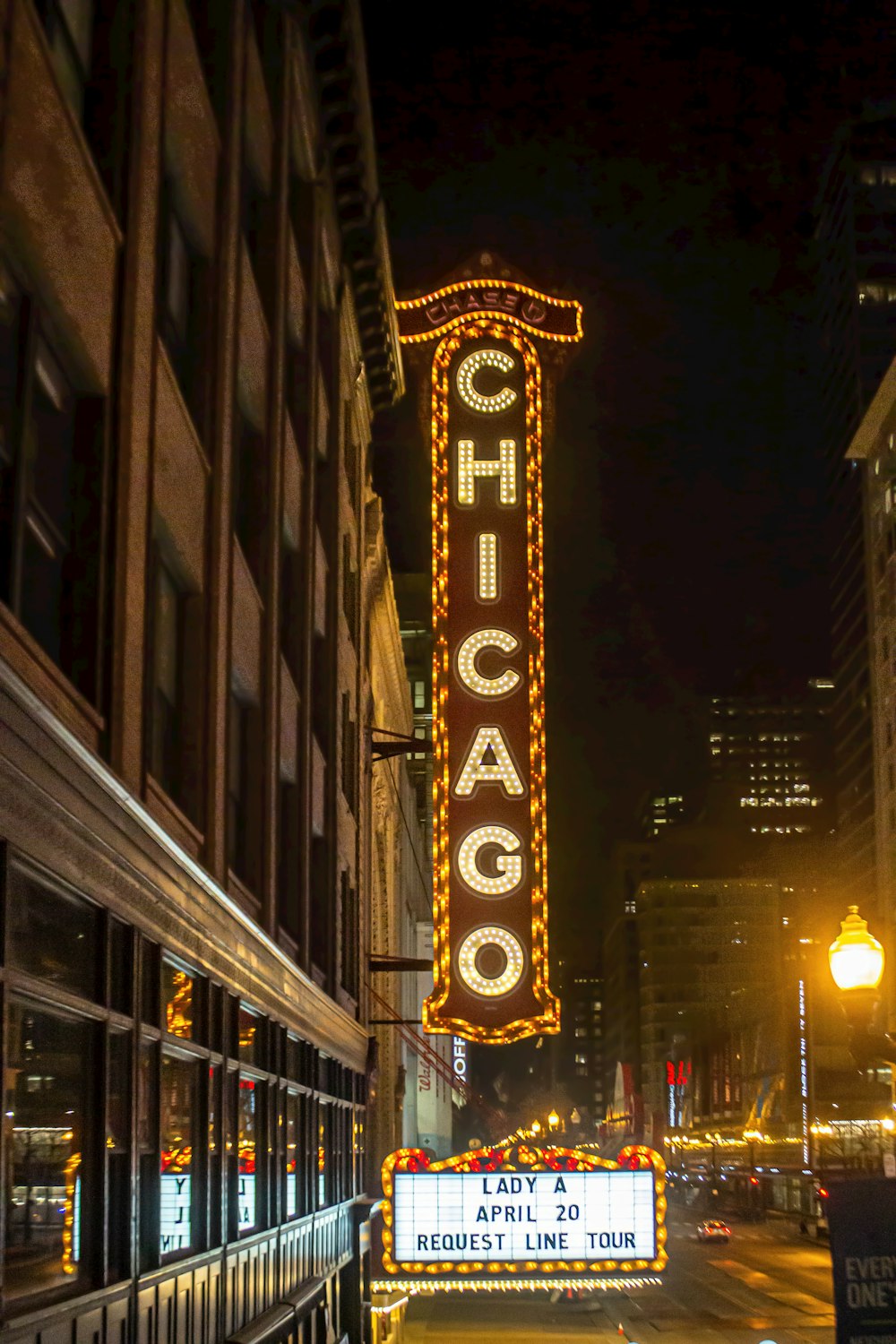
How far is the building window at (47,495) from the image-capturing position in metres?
10.0

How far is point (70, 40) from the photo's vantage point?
12219mm

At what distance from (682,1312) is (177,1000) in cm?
4063

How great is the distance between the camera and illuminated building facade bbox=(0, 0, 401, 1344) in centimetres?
940

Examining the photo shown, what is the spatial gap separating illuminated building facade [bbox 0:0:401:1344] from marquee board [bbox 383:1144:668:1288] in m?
1.36

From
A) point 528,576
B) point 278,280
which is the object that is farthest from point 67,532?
point 528,576

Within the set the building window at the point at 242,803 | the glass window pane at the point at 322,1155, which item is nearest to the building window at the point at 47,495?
the building window at the point at 242,803

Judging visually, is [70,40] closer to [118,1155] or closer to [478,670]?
[118,1155]

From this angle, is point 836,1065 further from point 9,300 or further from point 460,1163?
point 9,300

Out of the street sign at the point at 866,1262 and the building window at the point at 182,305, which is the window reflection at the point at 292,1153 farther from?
the street sign at the point at 866,1262

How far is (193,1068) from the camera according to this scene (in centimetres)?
1394

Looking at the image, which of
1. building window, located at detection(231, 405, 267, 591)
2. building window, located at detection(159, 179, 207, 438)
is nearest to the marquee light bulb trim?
building window, located at detection(231, 405, 267, 591)

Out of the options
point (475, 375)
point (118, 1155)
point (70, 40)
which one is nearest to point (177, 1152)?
point (118, 1155)

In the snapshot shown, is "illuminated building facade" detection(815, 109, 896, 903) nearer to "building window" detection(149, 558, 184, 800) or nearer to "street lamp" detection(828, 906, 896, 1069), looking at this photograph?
"building window" detection(149, 558, 184, 800)

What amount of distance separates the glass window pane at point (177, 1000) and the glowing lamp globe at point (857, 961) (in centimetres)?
510
